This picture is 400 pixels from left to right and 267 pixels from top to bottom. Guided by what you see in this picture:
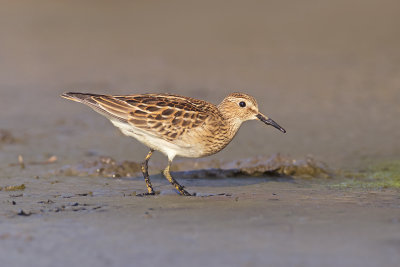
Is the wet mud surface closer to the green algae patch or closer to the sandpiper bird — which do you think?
the green algae patch

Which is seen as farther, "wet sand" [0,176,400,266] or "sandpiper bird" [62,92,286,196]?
"sandpiper bird" [62,92,286,196]

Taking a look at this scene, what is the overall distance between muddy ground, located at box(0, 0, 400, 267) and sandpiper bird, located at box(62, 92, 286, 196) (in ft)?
1.77

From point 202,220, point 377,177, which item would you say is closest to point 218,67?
point 377,177

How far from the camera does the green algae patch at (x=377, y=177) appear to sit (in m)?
8.38

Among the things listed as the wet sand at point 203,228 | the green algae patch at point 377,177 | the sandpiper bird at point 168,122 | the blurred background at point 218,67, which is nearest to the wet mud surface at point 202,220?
the wet sand at point 203,228

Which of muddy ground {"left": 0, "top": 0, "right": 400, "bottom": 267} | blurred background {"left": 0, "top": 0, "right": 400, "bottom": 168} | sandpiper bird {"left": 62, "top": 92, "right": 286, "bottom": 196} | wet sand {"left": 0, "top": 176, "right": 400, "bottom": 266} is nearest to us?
wet sand {"left": 0, "top": 176, "right": 400, "bottom": 266}

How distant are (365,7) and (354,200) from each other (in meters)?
13.9

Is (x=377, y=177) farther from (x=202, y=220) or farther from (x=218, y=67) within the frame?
(x=218, y=67)

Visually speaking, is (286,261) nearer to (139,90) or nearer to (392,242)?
(392,242)

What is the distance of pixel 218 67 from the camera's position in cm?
1717

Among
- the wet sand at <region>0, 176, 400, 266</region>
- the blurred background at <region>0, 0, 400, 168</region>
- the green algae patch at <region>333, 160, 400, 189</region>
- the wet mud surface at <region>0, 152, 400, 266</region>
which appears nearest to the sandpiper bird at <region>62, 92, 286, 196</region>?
the wet mud surface at <region>0, 152, 400, 266</region>

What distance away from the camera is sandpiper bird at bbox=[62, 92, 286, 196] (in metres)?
8.14

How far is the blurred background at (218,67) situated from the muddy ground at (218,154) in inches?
2.2

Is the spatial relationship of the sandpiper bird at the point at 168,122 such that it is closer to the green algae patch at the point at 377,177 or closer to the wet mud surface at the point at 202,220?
the wet mud surface at the point at 202,220
